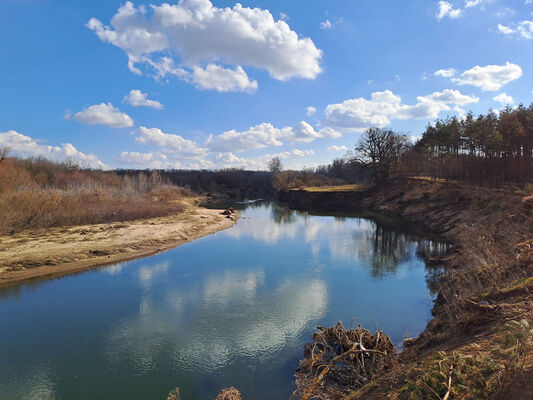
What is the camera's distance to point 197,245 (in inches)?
1030

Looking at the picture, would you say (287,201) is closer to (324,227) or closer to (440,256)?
(324,227)

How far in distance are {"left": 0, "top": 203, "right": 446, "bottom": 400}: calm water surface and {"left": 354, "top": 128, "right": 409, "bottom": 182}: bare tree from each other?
37.6 m

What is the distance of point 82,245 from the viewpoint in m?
22.6

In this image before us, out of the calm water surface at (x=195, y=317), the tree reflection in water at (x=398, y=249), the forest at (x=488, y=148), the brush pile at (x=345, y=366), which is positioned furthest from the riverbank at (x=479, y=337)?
the forest at (x=488, y=148)

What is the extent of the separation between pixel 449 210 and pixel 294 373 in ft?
102

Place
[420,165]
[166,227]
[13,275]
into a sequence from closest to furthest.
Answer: [13,275], [166,227], [420,165]

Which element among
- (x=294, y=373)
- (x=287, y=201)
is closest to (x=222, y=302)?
(x=294, y=373)

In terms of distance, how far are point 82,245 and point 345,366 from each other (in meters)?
21.8

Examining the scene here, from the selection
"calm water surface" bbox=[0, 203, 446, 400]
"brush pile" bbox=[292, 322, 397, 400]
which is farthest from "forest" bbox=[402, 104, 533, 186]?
"brush pile" bbox=[292, 322, 397, 400]

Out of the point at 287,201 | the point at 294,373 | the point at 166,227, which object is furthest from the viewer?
the point at 287,201

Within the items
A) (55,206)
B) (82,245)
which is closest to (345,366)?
(82,245)

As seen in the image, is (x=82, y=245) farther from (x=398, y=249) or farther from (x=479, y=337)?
(x=479, y=337)

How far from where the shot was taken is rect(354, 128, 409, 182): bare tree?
189 feet

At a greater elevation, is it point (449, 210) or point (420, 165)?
point (420, 165)
